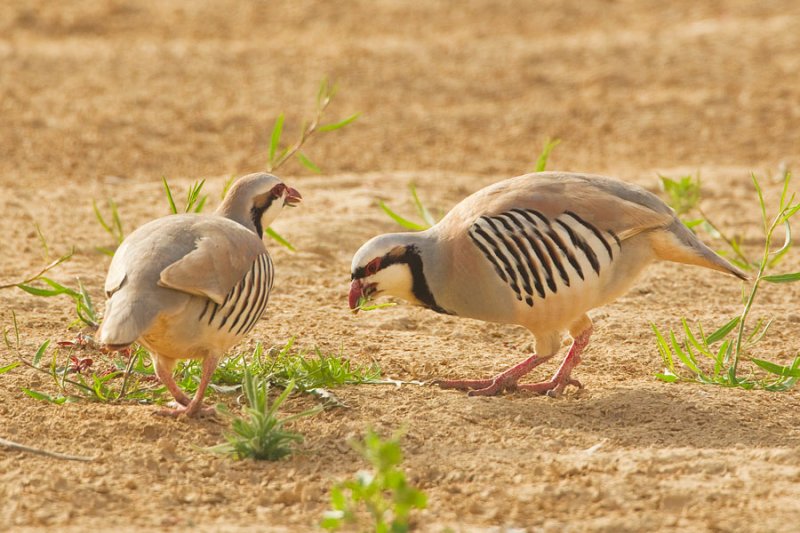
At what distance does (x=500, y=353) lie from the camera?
516 centimetres

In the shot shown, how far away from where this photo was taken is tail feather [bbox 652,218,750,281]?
180 inches

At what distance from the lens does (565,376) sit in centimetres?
465

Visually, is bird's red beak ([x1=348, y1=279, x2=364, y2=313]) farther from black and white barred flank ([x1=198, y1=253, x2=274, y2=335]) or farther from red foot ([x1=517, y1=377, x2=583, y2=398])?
red foot ([x1=517, y1=377, x2=583, y2=398])

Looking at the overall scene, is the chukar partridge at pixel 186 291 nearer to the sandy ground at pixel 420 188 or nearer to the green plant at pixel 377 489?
the sandy ground at pixel 420 188

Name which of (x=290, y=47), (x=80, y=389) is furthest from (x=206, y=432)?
(x=290, y=47)

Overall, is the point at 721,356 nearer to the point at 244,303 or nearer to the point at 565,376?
the point at 565,376

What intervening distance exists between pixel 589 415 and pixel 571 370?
414 millimetres

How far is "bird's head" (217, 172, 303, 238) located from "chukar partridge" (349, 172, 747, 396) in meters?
0.47

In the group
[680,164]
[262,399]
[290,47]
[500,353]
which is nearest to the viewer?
[262,399]

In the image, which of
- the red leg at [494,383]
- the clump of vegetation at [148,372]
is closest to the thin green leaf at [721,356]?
the red leg at [494,383]

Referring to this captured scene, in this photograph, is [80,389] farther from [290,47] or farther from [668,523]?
[290,47]

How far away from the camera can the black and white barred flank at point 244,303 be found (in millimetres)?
3986

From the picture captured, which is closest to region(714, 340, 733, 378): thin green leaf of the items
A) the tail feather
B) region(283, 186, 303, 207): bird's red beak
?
the tail feather

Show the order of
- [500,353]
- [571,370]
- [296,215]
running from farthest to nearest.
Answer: [296,215]
[500,353]
[571,370]
